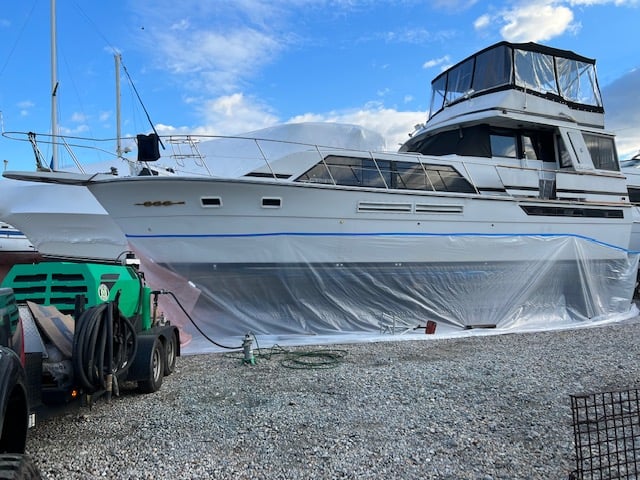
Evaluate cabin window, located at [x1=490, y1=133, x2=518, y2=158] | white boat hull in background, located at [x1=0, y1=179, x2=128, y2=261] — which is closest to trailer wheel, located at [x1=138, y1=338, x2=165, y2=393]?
white boat hull in background, located at [x1=0, y1=179, x2=128, y2=261]

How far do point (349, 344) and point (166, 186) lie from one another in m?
3.81

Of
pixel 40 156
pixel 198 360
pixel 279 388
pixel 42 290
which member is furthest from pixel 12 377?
pixel 40 156

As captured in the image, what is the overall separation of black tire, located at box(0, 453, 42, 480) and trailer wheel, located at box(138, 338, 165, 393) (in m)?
2.58

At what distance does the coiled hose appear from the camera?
3.16 m

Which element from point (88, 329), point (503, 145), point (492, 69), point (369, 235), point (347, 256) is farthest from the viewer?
point (492, 69)

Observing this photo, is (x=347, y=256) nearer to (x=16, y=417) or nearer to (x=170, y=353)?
(x=170, y=353)


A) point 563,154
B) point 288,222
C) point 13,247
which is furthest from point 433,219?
point 13,247

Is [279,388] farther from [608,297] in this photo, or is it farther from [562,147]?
[562,147]

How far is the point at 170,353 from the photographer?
5566 millimetres

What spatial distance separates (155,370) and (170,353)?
0.75 meters

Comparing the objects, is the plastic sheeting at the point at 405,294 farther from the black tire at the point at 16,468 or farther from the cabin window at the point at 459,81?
the black tire at the point at 16,468

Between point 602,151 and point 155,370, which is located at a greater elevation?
point 602,151

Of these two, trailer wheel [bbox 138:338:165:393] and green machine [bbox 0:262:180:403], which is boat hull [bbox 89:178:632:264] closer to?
green machine [bbox 0:262:180:403]

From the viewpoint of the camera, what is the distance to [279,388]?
494 centimetres
